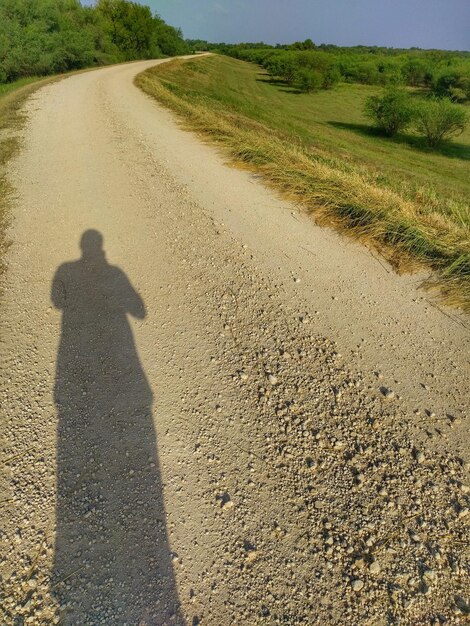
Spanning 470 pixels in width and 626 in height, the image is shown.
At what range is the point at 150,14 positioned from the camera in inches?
1902

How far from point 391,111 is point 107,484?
2892 cm

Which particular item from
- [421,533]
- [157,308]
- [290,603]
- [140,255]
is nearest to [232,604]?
[290,603]

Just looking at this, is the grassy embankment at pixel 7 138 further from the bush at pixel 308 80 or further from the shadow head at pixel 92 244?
the bush at pixel 308 80

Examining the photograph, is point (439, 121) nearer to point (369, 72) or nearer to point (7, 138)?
point (7, 138)

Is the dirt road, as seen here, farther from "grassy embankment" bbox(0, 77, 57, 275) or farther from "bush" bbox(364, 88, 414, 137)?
"bush" bbox(364, 88, 414, 137)

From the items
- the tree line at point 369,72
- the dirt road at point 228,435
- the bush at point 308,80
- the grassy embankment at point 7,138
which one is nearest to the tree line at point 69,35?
the grassy embankment at point 7,138

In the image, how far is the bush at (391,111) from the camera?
77.7ft

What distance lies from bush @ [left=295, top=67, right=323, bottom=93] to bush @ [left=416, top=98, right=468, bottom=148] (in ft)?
76.1

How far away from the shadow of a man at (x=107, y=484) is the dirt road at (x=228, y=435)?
0.4 inches

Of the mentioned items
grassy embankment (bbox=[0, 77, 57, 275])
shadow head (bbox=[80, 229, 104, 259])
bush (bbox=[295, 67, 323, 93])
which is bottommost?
shadow head (bbox=[80, 229, 104, 259])

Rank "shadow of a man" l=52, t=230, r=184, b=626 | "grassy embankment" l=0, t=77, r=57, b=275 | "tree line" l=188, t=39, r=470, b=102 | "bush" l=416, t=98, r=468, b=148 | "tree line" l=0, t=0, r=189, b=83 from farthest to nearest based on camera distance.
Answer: "tree line" l=188, t=39, r=470, b=102 < "tree line" l=0, t=0, r=189, b=83 < "bush" l=416, t=98, r=468, b=148 < "grassy embankment" l=0, t=77, r=57, b=275 < "shadow of a man" l=52, t=230, r=184, b=626

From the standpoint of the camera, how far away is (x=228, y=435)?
2604 millimetres

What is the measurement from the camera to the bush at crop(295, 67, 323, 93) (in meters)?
42.0

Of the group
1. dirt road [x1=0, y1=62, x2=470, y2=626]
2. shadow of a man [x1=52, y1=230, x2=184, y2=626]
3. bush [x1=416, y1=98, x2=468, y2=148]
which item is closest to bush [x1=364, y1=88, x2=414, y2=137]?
bush [x1=416, y1=98, x2=468, y2=148]
